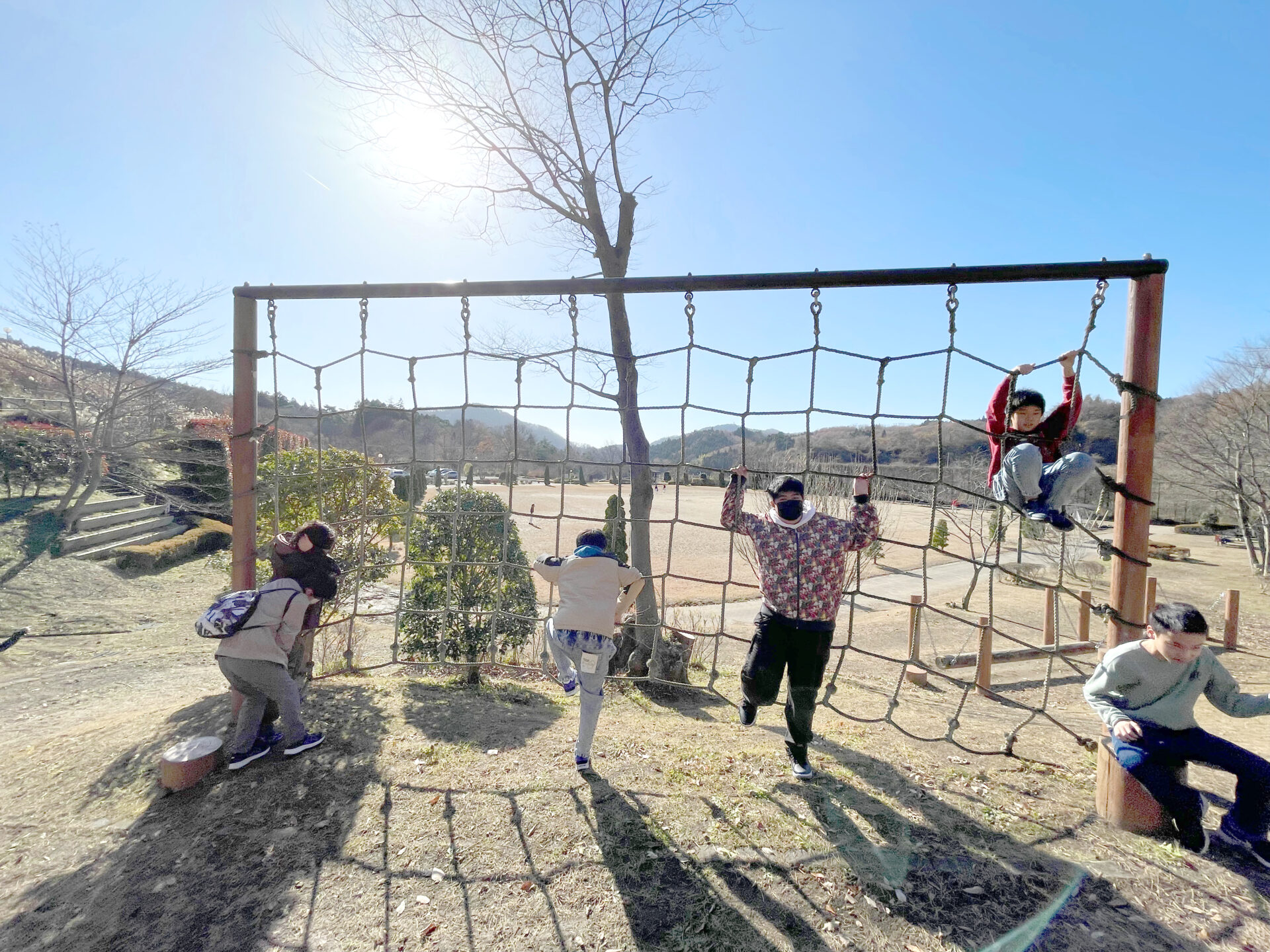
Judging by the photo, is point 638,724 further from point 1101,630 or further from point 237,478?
point 1101,630

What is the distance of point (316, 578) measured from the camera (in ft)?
10.3

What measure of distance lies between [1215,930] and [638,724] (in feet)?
8.94

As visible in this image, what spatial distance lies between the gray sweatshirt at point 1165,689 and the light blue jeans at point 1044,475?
0.67 metres

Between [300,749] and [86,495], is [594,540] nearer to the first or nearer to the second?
[300,749]

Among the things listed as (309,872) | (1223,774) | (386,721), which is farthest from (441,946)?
(1223,774)

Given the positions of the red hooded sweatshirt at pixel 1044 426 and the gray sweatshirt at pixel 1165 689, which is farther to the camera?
the red hooded sweatshirt at pixel 1044 426

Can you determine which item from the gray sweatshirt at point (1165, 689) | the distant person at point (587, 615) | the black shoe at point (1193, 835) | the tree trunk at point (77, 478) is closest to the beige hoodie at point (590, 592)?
the distant person at point (587, 615)

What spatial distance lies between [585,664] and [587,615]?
24 centimetres

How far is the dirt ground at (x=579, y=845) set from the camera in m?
2.08

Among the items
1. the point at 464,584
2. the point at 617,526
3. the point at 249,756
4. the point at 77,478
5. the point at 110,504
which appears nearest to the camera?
the point at 249,756

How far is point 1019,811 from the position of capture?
271 cm

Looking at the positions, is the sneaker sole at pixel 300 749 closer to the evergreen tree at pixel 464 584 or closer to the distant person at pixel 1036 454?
the evergreen tree at pixel 464 584

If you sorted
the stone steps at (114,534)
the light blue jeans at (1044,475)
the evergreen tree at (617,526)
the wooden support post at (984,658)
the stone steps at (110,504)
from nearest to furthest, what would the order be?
the light blue jeans at (1044,475) → the wooden support post at (984,658) → the evergreen tree at (617,526) → the stone steps at (114,534) → the stone steps at (110,504)

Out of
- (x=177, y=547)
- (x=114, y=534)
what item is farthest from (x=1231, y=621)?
(x=114, y=534)
